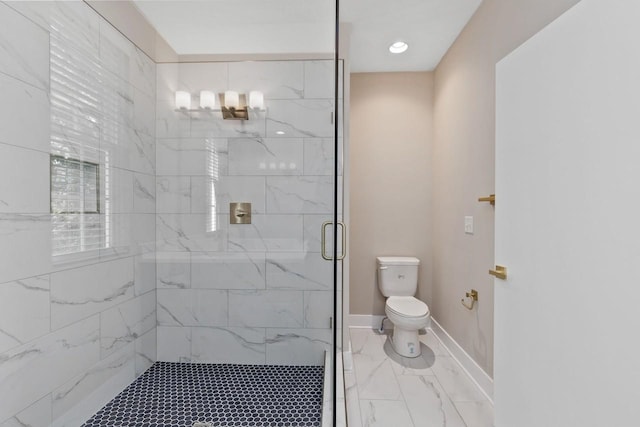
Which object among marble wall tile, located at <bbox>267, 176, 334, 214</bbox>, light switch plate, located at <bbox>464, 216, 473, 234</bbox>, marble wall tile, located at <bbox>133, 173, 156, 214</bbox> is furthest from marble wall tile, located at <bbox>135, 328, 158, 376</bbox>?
light switch plate, located at <bbox>464, 216, 473, 234</bbox>

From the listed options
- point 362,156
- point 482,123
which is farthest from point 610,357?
point 362,156

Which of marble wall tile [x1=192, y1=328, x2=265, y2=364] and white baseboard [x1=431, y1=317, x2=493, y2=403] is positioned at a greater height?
marble wall tile [x1=192, y1=328, x2=265, y2=364]

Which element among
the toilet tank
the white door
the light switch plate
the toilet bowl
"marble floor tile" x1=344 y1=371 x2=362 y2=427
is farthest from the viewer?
the toilet tank

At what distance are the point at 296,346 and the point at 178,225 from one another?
1.09 metres

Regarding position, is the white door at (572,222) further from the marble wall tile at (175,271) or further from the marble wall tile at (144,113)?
the marble wall tile at (144,113)

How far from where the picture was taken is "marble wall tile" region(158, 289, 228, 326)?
1.84 m

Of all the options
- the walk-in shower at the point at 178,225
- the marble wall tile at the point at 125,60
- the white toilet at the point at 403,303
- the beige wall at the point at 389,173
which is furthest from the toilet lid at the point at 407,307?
the marble wall tile at the point at 125,60

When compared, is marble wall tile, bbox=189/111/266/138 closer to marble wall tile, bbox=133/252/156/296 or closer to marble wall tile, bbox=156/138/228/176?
marble wall tile, bbox=156/138/228/176

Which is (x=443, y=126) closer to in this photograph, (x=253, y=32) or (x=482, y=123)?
(x=482, y=123)

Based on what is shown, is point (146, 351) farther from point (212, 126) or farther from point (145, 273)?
point (212, 126)

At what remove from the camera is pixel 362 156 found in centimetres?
272

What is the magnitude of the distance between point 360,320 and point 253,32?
8.17 feet

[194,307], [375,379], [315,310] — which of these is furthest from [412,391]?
[194,307]

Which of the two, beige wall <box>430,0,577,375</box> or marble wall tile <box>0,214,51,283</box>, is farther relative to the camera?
beige wall <box>430,0,577,375</box>
